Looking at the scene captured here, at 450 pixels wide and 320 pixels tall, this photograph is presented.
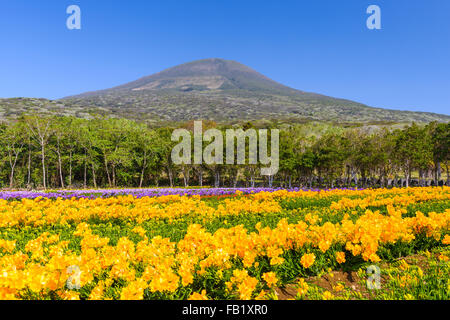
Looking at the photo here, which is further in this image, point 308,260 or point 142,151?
point 142,151

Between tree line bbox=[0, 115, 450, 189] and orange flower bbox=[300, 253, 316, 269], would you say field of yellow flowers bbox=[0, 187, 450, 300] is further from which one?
tree line bbox=[0, 115, 450, 189]

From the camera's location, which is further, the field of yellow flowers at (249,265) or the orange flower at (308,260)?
the orange flower at (308,260)

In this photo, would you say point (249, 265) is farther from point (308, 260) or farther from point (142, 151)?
point (142, 151)

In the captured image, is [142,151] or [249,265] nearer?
[249,265]

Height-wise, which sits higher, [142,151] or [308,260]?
[142,151]

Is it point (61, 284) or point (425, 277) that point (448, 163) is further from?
point (61, 284)

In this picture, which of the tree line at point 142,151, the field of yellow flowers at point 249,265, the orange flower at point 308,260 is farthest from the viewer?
the tree line at point 142,151

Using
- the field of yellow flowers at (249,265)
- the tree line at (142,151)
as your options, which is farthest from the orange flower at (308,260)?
the tree line at (142,151)

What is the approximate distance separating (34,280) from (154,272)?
1242 millimetres

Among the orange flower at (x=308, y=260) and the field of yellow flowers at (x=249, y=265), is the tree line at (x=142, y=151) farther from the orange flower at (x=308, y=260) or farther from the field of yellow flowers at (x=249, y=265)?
the orange flower at (x=308, y=260)

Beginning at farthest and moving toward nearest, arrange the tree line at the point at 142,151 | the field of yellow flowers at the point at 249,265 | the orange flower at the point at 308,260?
the tree line at the point at 142,151 → the orange flower at the point at 308,260 → the field of yellow flowers at the point at 249,265

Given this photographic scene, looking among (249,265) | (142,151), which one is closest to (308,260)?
(249,265)

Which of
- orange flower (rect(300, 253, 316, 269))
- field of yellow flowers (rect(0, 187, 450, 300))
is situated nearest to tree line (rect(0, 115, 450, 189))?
field of yellow flowers (rect(0, 187, 450, 300))
